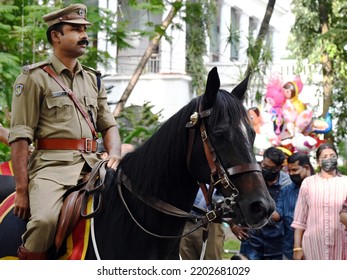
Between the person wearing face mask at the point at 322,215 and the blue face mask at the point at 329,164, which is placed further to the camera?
the blue face mask at the point at 329,164

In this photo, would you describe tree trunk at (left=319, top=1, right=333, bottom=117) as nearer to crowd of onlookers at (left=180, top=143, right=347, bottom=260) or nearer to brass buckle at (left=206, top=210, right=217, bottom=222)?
crowd of onlookers at (left=180, top=143, right=347, bottom=260)

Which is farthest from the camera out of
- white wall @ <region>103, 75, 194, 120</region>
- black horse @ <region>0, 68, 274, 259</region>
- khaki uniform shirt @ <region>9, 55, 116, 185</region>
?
white wall @ <region>103, 75, 194, 120</region>

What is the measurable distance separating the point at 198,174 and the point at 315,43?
1638cm

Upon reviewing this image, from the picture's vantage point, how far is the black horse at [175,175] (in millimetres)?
4707

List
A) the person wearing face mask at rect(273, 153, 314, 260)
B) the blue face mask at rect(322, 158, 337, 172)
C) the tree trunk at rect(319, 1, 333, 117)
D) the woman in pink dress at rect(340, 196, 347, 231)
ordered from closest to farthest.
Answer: the woman in pink dress at rect(340, 196, 347, 231), the blue face mask at rect(322, 158, 337, 172), the person wearing face mask at rect(273, 153, 314, 260), the tree trunk at rect(319, 1, 333, 117)

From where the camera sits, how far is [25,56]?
12930mm

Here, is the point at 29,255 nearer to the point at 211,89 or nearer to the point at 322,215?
the point at 211,89

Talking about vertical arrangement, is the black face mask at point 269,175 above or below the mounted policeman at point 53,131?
below

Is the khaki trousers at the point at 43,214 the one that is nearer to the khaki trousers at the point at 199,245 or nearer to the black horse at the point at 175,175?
the black horse at the point at 175,175

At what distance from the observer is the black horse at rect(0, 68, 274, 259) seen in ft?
15.4

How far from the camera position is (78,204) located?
5102 millimetres

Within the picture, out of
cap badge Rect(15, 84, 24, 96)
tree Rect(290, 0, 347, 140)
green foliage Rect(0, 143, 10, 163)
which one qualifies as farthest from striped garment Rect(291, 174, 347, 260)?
tree Rect(290, 0, 347, 140)

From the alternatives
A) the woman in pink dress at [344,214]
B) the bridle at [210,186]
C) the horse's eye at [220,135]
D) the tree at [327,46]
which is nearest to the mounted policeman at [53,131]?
the bridle at [210,186]

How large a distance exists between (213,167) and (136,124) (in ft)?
39.3
